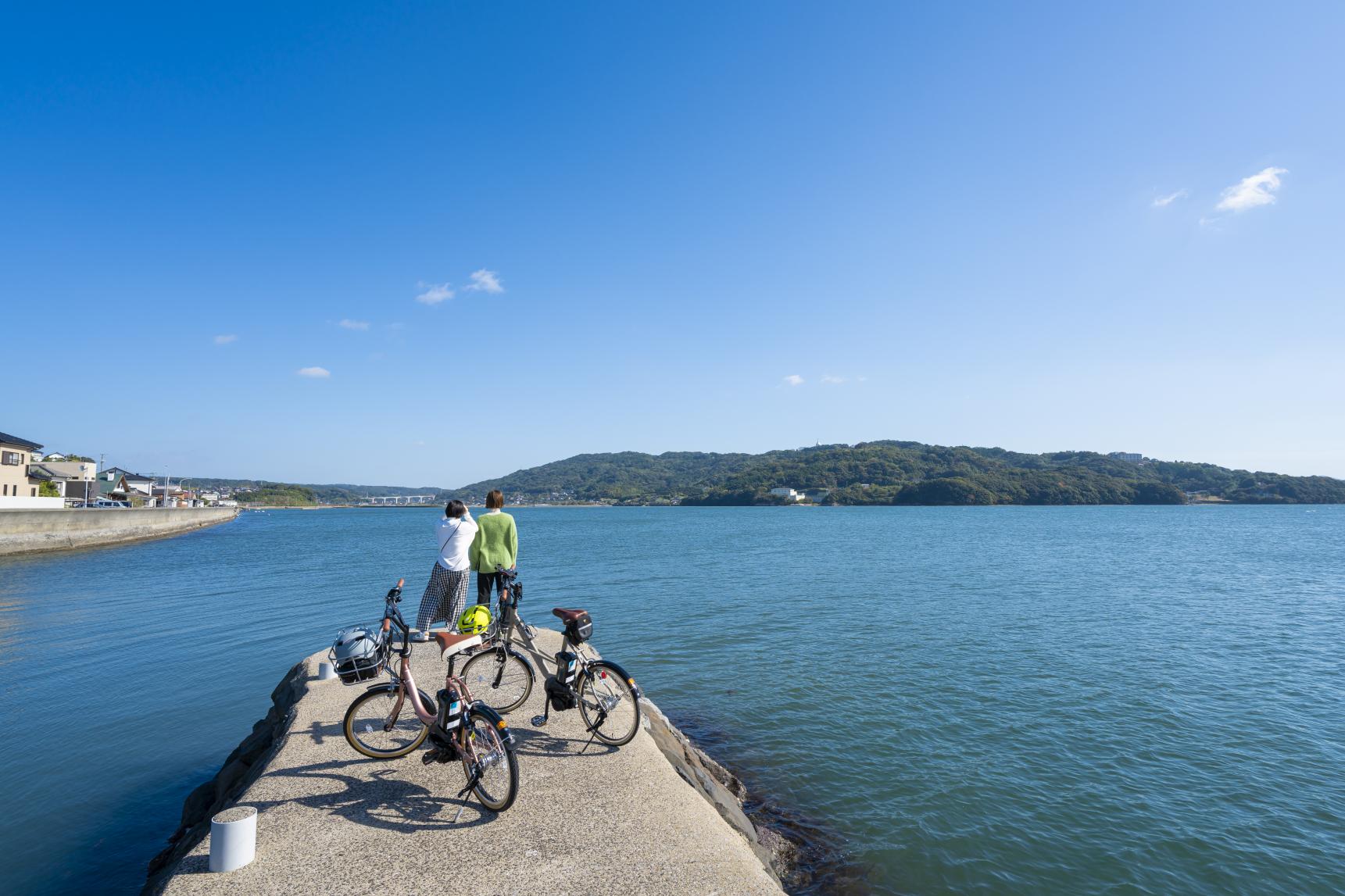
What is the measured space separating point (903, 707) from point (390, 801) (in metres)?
9.98

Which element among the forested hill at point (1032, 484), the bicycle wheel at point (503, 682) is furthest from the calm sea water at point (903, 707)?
the forested hill at point (1032, 484)

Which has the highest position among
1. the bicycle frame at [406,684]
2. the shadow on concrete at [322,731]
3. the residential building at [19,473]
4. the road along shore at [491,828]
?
the residential building at [19,473]

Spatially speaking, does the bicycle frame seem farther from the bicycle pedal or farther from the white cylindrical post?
the white cylindrical post

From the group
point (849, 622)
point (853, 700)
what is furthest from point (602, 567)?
point (853, 700)

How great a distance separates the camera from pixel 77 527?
163 ft

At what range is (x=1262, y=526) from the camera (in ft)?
273

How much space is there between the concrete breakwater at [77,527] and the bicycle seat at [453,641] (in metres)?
52.3

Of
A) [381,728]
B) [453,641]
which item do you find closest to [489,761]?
[453,641]

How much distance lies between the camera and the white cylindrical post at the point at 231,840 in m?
4.75

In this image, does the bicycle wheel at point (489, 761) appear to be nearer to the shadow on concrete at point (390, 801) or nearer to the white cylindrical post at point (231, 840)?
the shadow on concrete at point (390, 801)

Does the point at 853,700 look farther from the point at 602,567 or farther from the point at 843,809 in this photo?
the point at 602,567

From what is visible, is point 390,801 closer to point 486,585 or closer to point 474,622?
point 474,622

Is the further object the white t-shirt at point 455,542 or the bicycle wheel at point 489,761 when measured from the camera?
the white t-shirt at point 455,542

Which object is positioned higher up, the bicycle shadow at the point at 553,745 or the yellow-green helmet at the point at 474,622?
the yellow-green helmet at the point at 474,622
